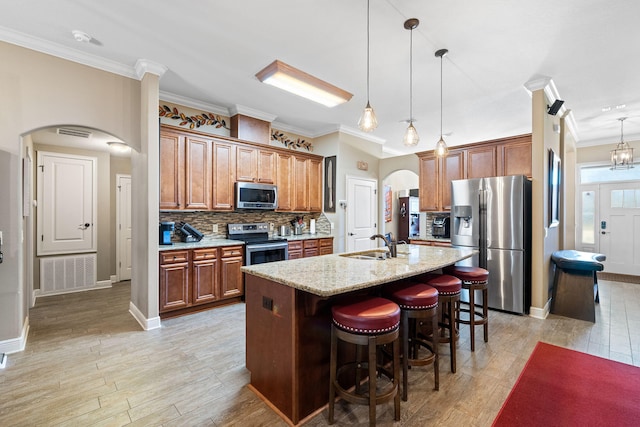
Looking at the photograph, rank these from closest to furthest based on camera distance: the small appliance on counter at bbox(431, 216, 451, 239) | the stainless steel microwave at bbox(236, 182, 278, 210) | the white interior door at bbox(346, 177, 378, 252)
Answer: the stainless steel microwave at bbox(236, 182, 278, 210) < the small appliance on counter at bbox(431, 216, 451, 239) < the white interior door at bbox(346, 177, 378, 252)

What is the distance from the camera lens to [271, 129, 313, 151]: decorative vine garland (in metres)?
5.48

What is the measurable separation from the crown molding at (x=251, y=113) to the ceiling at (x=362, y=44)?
0.40 ft

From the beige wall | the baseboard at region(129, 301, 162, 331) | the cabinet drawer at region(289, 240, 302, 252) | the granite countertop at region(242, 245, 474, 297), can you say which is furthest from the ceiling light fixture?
the beige wall

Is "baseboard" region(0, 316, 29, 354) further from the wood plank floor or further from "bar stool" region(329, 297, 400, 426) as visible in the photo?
"bar stool" region(329, 297, 400, 426)

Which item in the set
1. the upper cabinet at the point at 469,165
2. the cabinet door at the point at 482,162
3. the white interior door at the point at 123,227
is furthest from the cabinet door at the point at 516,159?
the white interior door at the point at 123,227

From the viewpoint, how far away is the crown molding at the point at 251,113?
4.57 metres

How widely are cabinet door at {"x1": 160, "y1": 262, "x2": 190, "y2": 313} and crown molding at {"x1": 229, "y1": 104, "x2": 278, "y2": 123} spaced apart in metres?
2.47

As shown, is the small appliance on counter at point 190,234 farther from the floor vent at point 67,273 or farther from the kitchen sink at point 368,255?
the floor vent at point 67,273

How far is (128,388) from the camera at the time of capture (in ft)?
7.14

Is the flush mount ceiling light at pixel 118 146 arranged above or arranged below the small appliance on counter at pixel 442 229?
above

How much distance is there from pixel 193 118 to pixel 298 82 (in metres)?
2.11

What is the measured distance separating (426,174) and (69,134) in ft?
18.6

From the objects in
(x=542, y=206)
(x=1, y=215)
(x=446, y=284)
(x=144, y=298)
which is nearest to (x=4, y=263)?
(x=1, y=215)

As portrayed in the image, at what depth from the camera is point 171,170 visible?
12.6 ft
